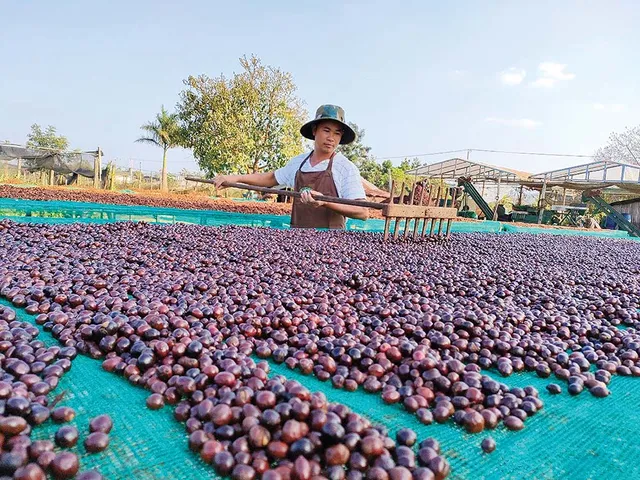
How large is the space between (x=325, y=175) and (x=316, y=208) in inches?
25.7

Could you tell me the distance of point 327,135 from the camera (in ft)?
16.1

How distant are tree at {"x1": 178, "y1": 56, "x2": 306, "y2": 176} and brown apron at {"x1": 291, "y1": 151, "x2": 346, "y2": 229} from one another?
1113 centimetres

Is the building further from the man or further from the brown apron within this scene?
the man

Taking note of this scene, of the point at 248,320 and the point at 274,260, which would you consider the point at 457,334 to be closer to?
the point at 248,320

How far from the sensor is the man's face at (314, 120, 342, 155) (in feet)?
16.0

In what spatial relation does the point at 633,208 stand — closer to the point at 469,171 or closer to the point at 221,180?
the point at 469,171

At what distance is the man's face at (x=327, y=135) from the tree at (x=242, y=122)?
38.4 feet

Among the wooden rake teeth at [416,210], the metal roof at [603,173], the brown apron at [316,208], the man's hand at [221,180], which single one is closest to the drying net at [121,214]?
the brown apron at [316,208]

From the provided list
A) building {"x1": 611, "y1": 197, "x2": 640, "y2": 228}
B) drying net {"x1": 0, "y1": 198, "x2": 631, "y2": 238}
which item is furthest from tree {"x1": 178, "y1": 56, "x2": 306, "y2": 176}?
building {"x1": 611, "y1": 197, "x2": 640, "y2": 228}

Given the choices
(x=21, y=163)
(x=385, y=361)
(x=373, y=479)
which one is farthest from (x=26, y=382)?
(x=21, y=163)

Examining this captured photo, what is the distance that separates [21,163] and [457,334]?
19.9 m

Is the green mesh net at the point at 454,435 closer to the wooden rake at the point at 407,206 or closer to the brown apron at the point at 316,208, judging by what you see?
the wooden rake at the point at 407,206

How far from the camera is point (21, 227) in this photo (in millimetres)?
3855

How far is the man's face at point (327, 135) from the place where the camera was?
486 cm
